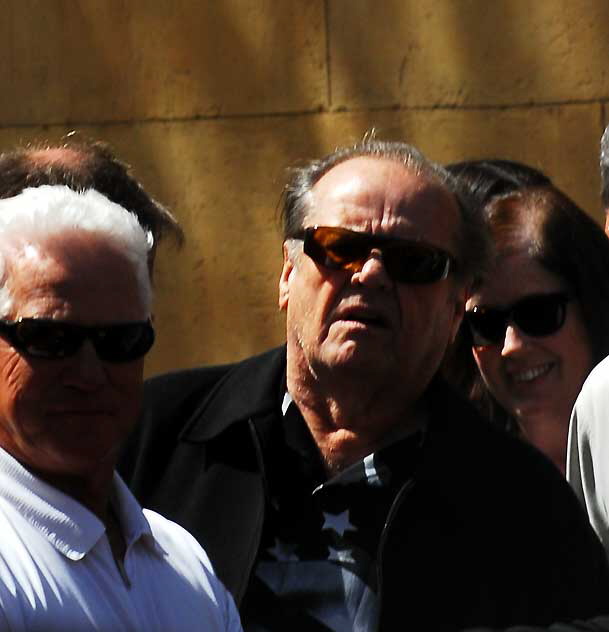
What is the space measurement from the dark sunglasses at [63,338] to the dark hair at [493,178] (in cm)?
205

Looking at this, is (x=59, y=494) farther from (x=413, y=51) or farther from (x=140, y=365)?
(x=413, y=51)

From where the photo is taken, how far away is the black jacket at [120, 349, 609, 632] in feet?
11.6

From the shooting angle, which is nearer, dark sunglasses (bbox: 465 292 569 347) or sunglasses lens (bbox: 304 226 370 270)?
sunglasses lens (bbox: 304 226 370 270)

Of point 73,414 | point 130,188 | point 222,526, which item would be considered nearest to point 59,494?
point 73,414

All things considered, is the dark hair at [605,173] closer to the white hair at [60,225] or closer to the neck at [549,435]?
the neck at [549,435]

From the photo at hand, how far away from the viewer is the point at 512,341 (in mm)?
4445

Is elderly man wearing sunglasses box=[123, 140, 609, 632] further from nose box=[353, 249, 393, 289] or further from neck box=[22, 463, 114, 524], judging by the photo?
neck box=[22, 463, 114, 524]

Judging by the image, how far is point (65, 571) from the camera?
257 cm

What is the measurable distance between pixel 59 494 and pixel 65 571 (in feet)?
0.44

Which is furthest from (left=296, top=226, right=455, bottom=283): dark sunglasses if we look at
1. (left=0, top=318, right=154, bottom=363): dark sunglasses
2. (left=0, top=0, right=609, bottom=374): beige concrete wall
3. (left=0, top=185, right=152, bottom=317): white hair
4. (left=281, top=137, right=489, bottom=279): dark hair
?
(left=0, top=0, right=609, bottom=374): beige concrete wall

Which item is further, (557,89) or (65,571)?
(557,89)

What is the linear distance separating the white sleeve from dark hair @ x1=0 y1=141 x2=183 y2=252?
0.97 metres

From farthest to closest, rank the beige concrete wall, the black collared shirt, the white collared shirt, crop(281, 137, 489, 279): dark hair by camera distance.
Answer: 1. the beige concrete wall
2. crop(281, 137, 489, 279): dark hair
3. the black collared shirt
4. the white collared shirt

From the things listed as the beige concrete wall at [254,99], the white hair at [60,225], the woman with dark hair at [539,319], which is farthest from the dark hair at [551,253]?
the white hair at [60,225]
